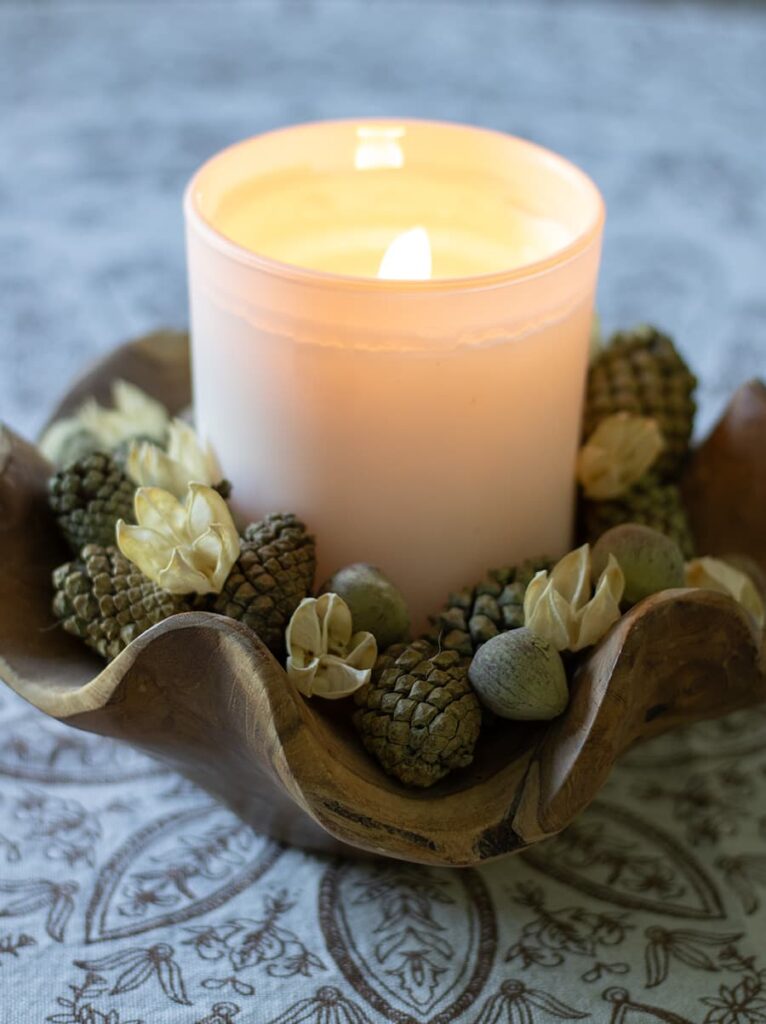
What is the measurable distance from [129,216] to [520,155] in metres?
0.48

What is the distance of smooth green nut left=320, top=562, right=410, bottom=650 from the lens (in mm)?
432

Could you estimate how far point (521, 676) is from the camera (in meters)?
0.41

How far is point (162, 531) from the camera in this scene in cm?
44

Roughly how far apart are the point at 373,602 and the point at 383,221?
0.70 feet

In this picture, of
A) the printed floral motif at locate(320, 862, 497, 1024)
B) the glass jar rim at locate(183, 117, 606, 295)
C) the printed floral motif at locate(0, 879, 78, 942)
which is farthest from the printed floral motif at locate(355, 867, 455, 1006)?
the glass jar rim at locate(183, 117, 606, 295)

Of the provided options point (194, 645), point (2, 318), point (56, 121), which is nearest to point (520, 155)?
point (194, 645)

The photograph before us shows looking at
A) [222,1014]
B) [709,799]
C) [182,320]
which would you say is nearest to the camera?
[222,1014]

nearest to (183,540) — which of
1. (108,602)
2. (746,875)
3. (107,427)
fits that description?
(108,602)

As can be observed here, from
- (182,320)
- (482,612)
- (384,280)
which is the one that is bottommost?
(182,320)

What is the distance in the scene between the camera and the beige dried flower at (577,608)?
42 centimetres

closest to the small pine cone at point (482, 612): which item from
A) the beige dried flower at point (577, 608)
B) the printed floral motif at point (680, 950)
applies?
the beige dried flower at point (577, 608)

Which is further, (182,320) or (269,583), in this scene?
(182,320)

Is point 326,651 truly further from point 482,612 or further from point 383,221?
point 383,221

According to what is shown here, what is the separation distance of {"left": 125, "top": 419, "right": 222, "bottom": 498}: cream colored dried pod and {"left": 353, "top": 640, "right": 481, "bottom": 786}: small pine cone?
0.12m
